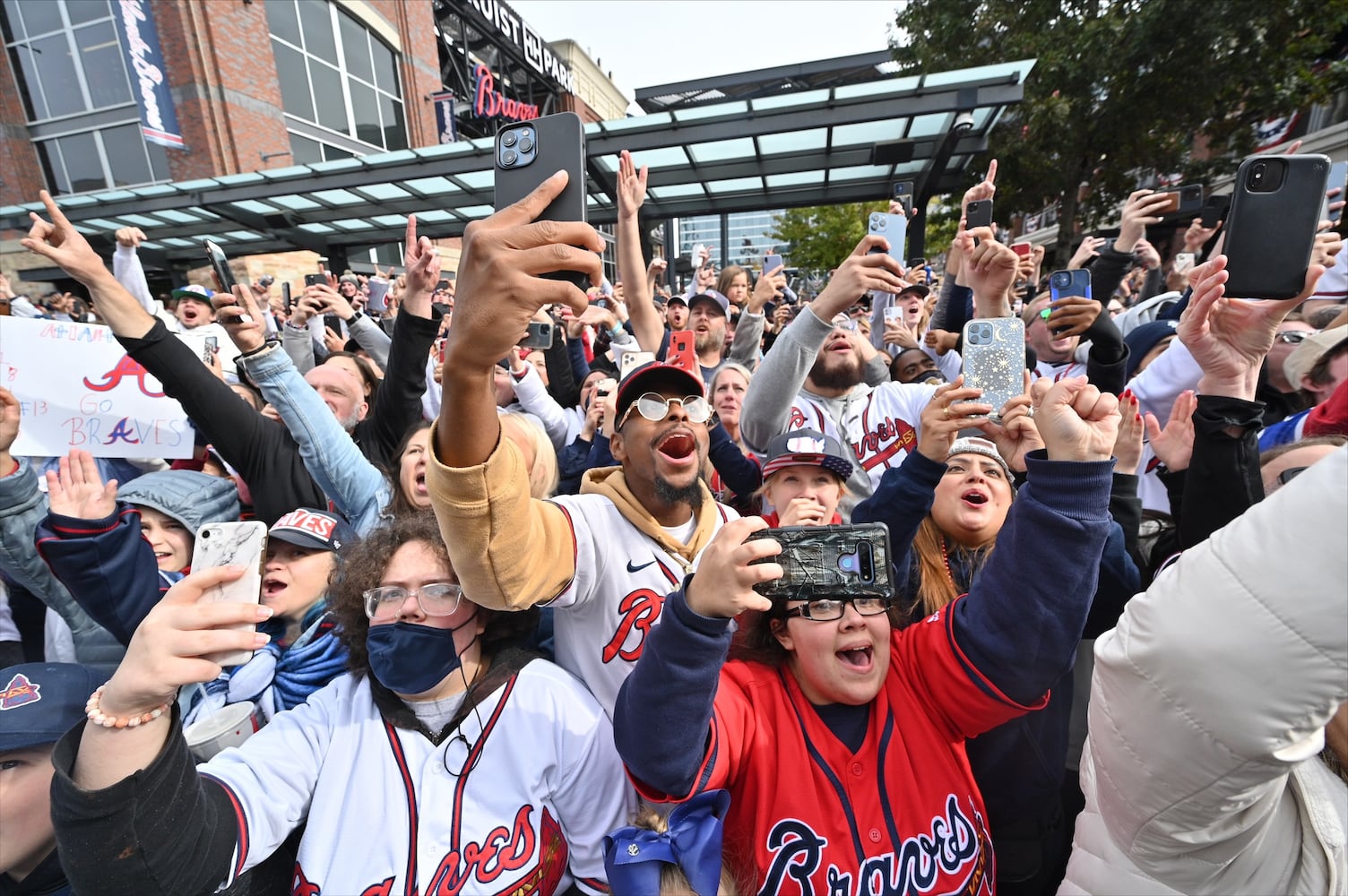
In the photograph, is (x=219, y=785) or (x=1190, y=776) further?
(x=219, y=785)

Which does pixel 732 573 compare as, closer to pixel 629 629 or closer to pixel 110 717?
pixel 629 629

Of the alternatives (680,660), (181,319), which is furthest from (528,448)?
(181,319)

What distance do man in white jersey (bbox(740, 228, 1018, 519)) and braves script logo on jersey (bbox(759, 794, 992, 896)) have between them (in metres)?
1.44

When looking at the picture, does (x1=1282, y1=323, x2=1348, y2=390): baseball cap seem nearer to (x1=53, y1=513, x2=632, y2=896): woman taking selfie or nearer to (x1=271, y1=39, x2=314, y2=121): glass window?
(x1=53, y1=513, x2=632, y2=896): woman taking selfie

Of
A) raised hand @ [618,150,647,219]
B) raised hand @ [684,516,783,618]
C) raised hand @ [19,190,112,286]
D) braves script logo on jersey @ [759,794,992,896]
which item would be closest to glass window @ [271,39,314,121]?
raised hand @ [19,190,112,286]

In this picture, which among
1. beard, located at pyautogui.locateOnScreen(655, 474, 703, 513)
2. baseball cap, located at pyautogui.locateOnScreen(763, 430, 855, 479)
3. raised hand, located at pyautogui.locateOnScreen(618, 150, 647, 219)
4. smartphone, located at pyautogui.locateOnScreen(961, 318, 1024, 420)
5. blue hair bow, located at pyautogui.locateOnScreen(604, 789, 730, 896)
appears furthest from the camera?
raised hand, located at pyautogui.locateOnScreen(618, 150, 647, 219)

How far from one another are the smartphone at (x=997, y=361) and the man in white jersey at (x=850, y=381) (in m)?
0.45

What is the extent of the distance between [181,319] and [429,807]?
6.22 metres

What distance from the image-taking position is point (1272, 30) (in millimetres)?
10688

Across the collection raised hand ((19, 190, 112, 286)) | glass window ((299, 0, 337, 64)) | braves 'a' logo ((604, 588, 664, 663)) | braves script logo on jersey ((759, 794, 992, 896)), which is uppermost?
glass window ((299, 0, 337, 64))

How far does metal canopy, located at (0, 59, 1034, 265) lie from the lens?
323 inches

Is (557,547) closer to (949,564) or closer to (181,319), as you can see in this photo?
(949,564)

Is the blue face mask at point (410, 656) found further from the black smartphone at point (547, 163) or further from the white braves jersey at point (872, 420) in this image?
the white braves jersey at point (872, 420)

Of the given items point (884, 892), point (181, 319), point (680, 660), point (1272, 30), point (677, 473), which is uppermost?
point (1272, 30)
